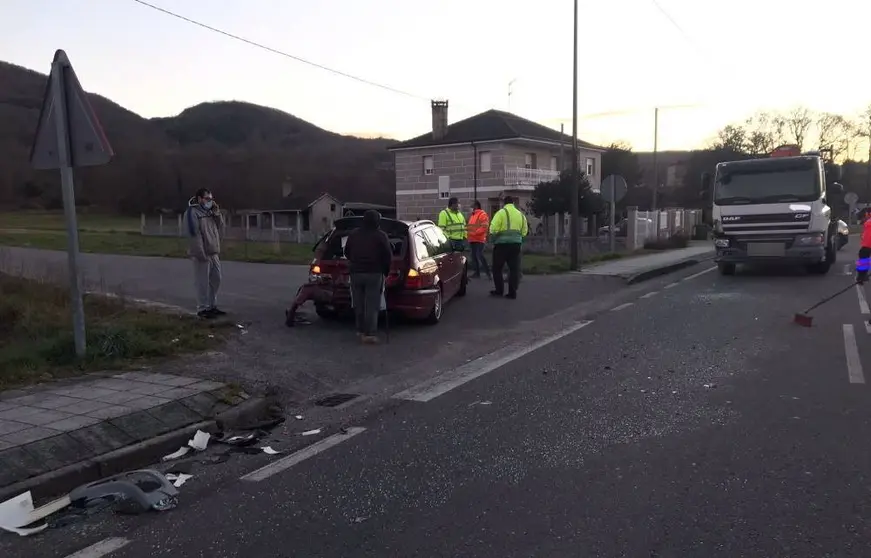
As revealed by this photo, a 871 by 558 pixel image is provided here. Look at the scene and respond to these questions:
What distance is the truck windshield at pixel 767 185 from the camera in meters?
15.9

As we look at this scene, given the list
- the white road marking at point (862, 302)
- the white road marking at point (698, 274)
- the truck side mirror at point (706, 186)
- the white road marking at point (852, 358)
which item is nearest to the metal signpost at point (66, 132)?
the white road marking at point (852, 358)

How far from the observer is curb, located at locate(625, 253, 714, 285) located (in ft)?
55.6

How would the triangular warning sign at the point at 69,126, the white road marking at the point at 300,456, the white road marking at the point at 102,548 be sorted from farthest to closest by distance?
the triangular warning sign at the point at 69,126 → the white road marking at the point at 300,456 → the white road marking at the point at 102,548

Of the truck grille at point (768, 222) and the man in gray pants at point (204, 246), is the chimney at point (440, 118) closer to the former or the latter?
the truck grille at point (768, 222)

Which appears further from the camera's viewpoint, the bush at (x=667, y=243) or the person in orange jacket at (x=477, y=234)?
the bush at (x=667, y=243)

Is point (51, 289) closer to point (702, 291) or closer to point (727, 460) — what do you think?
point (727, 460)

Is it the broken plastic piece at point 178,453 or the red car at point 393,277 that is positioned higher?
the red car at point 393,277

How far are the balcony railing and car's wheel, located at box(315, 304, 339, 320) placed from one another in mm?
37574

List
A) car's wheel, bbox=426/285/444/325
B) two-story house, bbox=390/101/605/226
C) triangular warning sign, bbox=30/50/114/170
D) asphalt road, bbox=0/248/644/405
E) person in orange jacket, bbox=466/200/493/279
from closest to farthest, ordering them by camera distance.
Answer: triangular warning sign, bbox=30/50/114/170 < asphalt road, bbox=0/248/644/405 < car's wheel, bbox=426/285/444/325 < person in orange jacket, bbox=466/200/493/279 < two-story house, bbox=390/101/605/226

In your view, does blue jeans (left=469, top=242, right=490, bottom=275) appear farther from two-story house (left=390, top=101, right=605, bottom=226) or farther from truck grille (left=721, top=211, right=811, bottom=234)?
two-story house (left=390, top=101, right=605, bottom=226)

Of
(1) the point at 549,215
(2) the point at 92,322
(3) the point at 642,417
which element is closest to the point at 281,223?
(1) the point at 549,215

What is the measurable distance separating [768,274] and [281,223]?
196 ft

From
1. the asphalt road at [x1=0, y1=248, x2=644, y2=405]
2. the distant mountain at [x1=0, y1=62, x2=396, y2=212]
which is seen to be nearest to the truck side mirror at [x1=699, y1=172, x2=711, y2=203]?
the asphalt road at [x1=0, y1=248, x2=644, y2=405]

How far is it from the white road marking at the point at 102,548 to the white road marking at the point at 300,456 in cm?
95
